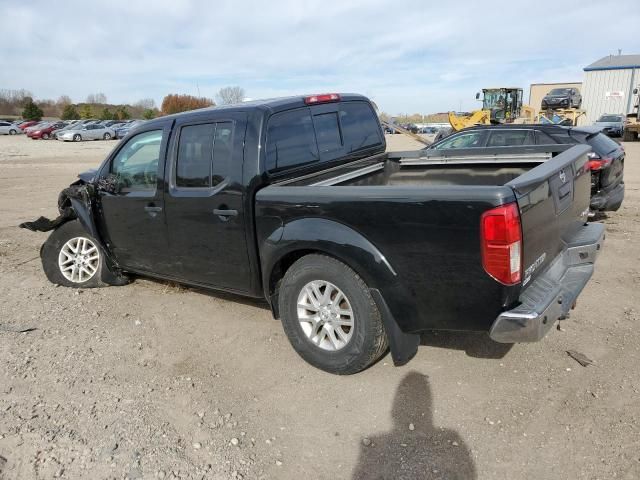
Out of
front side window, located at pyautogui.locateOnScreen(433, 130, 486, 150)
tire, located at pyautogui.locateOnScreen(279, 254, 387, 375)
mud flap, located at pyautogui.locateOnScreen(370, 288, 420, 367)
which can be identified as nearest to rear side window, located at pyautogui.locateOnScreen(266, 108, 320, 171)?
tire, located at pyautogui.locateOnScreen(279, 254, 387, 375)

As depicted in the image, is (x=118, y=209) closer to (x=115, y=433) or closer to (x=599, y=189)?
(x=115, y=433)

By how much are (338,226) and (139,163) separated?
228 centimetres

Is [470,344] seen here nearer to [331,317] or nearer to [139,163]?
[331,317]

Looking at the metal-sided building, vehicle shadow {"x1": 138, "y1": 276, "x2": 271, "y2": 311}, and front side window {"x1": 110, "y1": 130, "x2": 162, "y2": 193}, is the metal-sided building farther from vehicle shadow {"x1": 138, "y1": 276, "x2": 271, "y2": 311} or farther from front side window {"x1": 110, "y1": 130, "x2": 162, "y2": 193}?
front side window {"x1": 110, "y1": 130, "x2": 162, "y2": 193}

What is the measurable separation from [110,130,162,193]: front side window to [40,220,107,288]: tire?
105 centimetres

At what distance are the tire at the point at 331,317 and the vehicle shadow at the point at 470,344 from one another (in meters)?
0.71

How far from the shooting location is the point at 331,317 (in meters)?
3.50

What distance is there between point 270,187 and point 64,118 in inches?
3136

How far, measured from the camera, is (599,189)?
696 centimetres

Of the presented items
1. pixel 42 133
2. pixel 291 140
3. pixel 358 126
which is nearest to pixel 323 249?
pixel 291 140

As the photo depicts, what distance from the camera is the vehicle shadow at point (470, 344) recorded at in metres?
3.82

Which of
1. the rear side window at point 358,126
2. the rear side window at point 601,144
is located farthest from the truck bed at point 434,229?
the rear side window at point 601,144

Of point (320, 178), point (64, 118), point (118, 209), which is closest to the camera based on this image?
point (320, 178)

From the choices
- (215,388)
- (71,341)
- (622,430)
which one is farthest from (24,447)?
(622,430)
